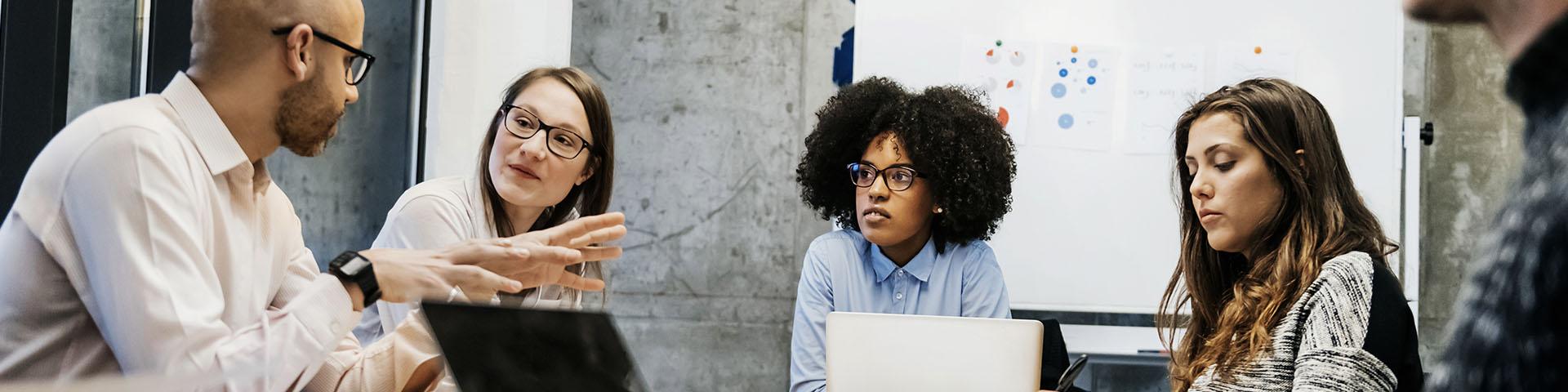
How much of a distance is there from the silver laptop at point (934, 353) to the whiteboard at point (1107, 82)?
6.64ft

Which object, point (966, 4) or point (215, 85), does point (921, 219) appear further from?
point (215, 85)

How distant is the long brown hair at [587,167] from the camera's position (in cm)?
237

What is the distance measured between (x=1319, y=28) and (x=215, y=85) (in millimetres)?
3397

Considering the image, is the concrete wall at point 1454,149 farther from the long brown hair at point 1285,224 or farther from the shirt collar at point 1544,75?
the shirt collar at point 1544,75

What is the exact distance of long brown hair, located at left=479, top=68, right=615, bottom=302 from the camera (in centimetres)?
237

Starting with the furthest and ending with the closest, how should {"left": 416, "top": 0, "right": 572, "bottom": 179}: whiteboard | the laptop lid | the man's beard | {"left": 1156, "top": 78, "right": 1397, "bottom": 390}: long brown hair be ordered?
1. {"left": 416, "top": 0, "right": 572, "bottom": 179}: whiteboard
2. {"left": 1156, "top": 78, "right": 1397, "bottom": 390}: long brown hair
3. the man's beard
4. the laptop lid

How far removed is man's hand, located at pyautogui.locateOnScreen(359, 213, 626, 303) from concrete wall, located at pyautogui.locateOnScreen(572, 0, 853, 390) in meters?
2.36

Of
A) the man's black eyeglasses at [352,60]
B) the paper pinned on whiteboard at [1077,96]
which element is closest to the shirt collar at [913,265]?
the paper pinned on whiteboard at [1077,96]

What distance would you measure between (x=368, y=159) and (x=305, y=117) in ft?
6.93

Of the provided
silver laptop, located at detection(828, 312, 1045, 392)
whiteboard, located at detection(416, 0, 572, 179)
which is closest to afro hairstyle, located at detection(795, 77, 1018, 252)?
whiteboard, located at detection(416, 0, 572, 179)

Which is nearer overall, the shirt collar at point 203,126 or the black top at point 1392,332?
the shirt collar at point 203,126

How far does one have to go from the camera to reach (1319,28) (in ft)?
11.9

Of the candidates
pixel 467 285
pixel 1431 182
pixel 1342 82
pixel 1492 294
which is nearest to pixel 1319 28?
pixel 1342 82

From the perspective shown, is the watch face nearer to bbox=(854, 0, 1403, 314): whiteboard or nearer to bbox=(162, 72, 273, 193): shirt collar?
bbox=(162, 72, 273, 193): shirt collar
